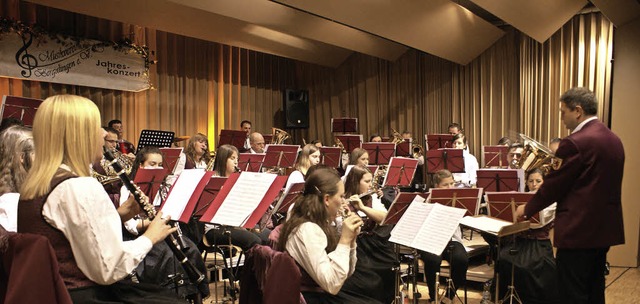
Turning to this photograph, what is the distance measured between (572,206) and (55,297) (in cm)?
281

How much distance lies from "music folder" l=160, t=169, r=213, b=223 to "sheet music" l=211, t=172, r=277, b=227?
0.53 feet

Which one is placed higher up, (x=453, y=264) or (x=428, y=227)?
(x=428, y=227)

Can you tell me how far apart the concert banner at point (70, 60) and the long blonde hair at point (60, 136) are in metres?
6.89

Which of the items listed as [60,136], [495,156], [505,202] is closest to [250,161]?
[505,202]

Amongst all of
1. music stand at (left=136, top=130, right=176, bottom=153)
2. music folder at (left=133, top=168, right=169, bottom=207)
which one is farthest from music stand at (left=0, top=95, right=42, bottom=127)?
music stand at (left=136, top=130, right=176, bottom=153)

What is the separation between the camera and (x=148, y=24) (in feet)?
29.0

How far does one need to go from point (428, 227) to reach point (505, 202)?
→ 108 centimetres

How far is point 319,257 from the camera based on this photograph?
2844 millimetres

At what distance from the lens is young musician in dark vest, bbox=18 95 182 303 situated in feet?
7.30

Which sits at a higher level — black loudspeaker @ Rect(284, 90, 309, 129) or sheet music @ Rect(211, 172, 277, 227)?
black loudspeaker @ Rect(284, 90, 309, 129)

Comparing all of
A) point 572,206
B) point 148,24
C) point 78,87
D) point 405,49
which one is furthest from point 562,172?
point 405,49

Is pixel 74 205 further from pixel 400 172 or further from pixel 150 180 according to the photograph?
pixel 400 172

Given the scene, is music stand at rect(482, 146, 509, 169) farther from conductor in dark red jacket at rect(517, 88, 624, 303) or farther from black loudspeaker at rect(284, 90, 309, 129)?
black loudspeaker at rect(284, 90, 309, 129)

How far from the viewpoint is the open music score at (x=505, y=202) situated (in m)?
4.57
